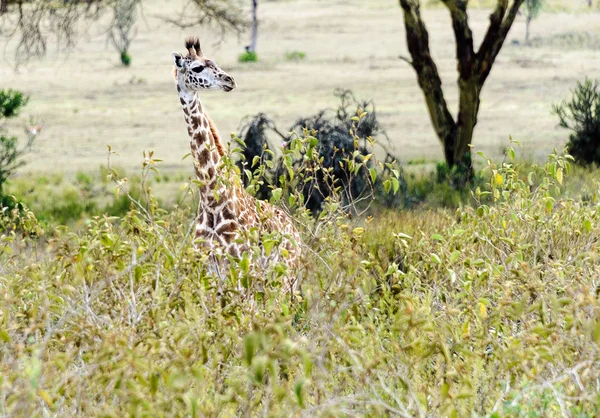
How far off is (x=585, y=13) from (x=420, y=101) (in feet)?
138

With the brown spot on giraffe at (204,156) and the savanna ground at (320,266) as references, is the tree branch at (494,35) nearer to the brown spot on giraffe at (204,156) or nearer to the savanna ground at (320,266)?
the savanna ground at (320,266)

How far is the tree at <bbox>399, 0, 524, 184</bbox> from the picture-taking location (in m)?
17.1

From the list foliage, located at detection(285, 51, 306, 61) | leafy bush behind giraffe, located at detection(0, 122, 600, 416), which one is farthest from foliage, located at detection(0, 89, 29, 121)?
foliage, located at detection(285, 51, 306, 61)

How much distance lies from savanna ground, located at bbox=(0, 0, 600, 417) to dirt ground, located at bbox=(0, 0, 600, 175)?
0.20 metres

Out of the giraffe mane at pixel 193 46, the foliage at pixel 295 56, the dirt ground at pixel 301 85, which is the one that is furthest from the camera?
the foliage at pixel 295 56

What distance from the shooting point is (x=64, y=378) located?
5051 millimetres

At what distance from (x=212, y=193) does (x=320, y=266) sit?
3.35 feet

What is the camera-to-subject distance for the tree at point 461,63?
56.1 feet

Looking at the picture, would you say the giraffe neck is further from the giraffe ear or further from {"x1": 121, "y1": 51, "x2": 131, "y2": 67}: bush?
{"x1": 121, "y1": 51, "x2": 131, "y2": 67}: bush

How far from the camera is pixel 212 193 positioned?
26.4ft

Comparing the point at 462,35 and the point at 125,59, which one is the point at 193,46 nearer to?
the point at 462,35

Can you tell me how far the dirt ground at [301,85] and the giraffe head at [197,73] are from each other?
271 inches

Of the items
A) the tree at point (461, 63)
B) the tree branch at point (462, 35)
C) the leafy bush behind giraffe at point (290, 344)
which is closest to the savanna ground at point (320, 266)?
the leafy bush behind giraffe at point (290, 344)

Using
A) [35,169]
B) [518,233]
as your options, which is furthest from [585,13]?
[518,233]
